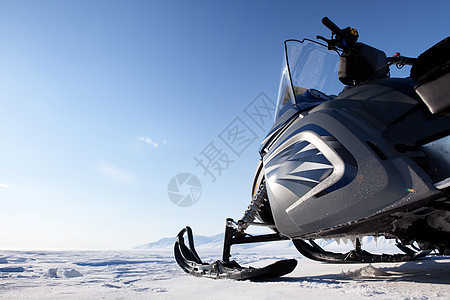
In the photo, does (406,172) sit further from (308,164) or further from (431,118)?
(308,164)

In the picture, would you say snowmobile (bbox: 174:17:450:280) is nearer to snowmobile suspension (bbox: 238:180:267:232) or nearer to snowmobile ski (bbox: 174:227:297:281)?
snowmobile ski (bbox: 174:227:297:281)

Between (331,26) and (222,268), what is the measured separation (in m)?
2.50

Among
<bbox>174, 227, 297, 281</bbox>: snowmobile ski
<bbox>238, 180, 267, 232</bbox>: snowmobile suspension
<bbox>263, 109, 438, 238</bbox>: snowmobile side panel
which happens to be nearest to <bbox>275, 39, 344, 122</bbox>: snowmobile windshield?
<bbox>263, 109, 438, 238</bbox>: snowmobile side panel

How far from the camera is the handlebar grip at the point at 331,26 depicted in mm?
1861

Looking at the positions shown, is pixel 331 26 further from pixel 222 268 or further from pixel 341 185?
Result: pixel 222 268

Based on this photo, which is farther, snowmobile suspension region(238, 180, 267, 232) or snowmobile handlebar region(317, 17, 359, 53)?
snowmobile suspension region(238, 180, 267, 232)

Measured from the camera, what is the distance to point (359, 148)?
1565mm

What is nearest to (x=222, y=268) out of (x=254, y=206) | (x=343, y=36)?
(x=254, y=206)

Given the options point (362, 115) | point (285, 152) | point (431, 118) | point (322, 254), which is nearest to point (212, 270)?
point (285, 152)

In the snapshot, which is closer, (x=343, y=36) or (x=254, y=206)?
(x=343, y=36)

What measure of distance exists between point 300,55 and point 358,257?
2.75 meters

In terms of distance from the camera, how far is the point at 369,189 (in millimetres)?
1475

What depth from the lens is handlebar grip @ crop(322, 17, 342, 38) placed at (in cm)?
186

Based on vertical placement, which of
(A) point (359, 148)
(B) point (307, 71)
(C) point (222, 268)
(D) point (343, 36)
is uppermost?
(B) point (307, 71)
